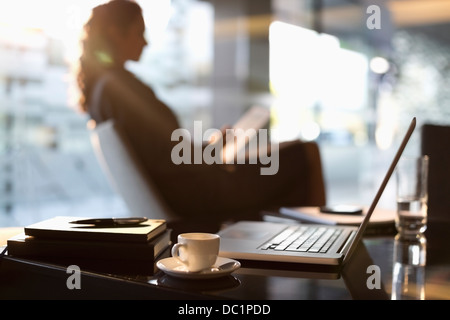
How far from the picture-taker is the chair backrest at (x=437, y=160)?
1.29 m

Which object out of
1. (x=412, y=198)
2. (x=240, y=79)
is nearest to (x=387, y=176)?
(x=412, y=198)

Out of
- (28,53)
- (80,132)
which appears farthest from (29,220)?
(28,53)

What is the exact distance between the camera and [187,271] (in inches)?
27.2

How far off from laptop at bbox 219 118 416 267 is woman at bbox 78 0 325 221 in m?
0.92

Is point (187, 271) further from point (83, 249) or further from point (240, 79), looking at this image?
point (240, 79)

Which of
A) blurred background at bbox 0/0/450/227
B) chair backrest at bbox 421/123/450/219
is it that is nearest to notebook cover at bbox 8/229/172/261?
chair backrest at bbox 421/123/450/219

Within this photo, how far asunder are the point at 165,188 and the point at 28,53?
279 cm

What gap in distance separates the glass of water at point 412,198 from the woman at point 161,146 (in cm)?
89

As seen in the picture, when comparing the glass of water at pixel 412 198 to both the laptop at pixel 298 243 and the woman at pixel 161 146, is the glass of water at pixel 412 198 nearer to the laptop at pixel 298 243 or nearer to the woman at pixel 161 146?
the laptop at pixel 298 243

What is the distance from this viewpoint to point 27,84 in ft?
13.9

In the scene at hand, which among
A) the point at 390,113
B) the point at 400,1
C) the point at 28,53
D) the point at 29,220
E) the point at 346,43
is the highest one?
the point at 400,1

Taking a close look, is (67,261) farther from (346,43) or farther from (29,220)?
(346,43)

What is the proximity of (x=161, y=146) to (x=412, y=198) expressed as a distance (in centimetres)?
109

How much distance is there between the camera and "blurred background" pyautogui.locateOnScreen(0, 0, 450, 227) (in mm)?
4160
